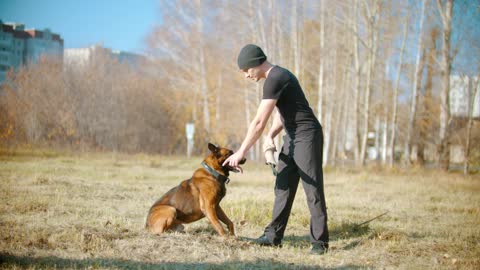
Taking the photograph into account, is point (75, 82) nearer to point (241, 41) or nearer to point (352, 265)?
point (241, 41)

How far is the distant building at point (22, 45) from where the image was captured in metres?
25.0

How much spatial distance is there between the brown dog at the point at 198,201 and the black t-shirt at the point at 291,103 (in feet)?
3.69

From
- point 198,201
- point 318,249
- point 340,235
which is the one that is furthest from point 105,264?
point 340,235

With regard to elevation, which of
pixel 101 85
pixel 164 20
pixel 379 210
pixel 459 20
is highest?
pixel 164 20

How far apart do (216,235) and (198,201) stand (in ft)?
1.83

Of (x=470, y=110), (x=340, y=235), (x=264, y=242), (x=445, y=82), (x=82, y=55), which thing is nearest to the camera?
(x=264, y=242)

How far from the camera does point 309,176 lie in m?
5.77

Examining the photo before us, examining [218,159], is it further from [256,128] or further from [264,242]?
[264,242]

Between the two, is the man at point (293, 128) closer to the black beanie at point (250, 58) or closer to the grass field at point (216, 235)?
the black beanie at point (250, 58)

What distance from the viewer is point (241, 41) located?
27.8 m

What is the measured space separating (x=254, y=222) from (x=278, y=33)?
64.7 ft

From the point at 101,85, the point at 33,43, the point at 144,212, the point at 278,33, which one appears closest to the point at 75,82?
the point at 101,85

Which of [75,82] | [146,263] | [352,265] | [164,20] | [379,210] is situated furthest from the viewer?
[164,20]

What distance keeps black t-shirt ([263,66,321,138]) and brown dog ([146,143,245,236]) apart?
1.12 metres
